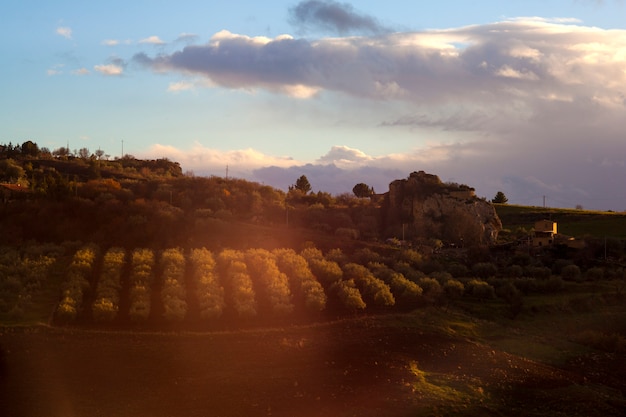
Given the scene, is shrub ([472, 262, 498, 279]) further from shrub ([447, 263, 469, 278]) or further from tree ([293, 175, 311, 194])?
tree ([293, 175, 311, 194])

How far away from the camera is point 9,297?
32062mm

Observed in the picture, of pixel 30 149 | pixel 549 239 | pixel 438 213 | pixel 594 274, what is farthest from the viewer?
pixel 30 149

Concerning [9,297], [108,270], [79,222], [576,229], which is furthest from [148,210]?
[576,229]

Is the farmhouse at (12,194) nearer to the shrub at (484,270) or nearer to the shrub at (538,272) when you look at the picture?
the shrub at (484,270)

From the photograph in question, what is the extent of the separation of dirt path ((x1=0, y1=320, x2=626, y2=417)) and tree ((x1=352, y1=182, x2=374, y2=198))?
81.9m

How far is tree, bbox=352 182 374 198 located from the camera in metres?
112

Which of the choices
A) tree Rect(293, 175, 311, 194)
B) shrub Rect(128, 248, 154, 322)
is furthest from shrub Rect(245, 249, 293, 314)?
tree Rect(293, 175, 311, 194)

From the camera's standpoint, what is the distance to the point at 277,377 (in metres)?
23.8

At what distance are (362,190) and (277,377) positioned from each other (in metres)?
89.2

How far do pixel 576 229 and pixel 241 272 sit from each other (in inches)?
2012

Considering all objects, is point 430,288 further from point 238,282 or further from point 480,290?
point 238,282

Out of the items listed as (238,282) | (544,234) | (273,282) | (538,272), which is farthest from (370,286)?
(544,234)

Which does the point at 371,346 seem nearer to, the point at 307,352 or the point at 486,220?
the point at 307,352

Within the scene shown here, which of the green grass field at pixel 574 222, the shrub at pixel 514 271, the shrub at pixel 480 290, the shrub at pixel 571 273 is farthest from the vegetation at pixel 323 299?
the green grass field at pixel 574 222
